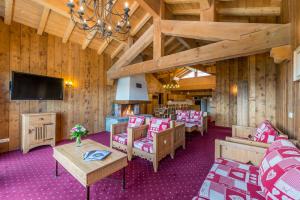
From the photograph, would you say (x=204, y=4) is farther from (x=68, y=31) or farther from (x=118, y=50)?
(x=68, y=31)

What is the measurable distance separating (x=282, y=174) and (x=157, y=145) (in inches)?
67.1

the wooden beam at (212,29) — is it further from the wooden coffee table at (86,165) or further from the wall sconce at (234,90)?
the wall sconce at (234,90)

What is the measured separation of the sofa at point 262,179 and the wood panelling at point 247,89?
3.03 metres

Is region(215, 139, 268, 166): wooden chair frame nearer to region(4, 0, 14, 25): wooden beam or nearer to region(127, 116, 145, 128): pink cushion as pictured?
region(127, 116, 145, 128): pink cushion

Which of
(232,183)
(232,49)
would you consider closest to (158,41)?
(232,49)

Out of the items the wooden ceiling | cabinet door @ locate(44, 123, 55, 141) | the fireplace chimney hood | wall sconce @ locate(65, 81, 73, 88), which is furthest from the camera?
the fireplace chimney hood

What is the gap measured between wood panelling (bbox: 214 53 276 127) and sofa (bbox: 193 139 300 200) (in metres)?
3.03

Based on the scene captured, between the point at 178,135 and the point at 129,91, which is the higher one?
the point at 129,91

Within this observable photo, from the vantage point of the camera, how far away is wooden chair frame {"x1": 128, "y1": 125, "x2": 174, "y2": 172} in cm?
247

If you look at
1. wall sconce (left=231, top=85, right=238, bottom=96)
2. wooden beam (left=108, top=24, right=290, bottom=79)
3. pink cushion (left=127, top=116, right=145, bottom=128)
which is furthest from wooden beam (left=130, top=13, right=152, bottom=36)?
wall sconce (left=231, top=85, right=238, bottom=96)

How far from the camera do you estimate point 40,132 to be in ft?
11.2

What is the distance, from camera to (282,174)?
98 centimetres

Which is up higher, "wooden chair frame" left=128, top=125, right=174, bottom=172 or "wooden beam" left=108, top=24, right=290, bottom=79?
"wooden beam" left=108, top=24, right=290, bottom=79

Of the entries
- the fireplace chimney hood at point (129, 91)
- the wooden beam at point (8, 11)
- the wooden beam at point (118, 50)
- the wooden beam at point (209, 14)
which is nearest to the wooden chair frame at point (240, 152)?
the wooden beam at point (209, 14)
